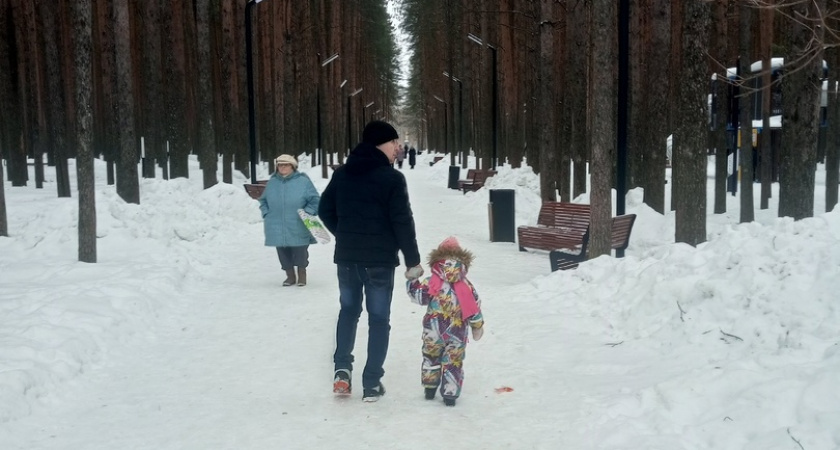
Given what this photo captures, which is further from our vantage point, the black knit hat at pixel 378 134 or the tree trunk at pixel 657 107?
the tree trunk at pixel 657 107

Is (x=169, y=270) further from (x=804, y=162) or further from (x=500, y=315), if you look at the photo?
(x=804, y=162)

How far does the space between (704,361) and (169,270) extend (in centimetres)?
673

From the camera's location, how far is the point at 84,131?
407 inches

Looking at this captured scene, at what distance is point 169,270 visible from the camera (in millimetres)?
10125

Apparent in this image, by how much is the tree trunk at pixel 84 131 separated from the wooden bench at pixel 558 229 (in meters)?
6.66

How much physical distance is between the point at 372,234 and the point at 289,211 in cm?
488

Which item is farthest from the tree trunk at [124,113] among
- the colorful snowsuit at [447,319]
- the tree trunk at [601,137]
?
the colorful snowsuit at [447,319]

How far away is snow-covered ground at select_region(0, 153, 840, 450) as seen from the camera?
4.77 metres

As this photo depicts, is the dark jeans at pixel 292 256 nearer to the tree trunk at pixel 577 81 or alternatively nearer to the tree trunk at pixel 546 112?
the tree trunk at pixel 546 112

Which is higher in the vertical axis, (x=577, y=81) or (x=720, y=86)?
(x=577, y=81)

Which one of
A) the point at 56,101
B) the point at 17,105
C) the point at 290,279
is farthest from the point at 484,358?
the point at 17,105

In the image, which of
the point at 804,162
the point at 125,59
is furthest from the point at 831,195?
the point at 125,59

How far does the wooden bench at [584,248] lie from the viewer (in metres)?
11.1

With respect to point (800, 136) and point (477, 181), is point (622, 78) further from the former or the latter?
point (477, 181)
